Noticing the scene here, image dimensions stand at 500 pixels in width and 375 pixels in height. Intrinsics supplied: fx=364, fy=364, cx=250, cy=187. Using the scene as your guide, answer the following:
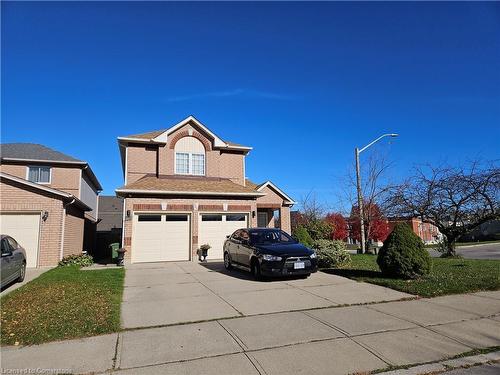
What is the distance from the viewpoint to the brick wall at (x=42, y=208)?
49.7 ft

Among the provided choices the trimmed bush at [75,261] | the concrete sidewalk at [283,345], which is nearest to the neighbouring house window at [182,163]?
the trimmed bush at [75,261]

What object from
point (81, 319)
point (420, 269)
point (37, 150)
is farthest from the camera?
point (37, 150)

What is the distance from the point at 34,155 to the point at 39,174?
147cm

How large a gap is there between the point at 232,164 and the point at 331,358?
1717 cm

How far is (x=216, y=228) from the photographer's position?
18.1 meters

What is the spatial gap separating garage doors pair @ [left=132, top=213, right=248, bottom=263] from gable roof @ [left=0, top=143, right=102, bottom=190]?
9.59 metres

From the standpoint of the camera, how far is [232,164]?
21406 millimetres

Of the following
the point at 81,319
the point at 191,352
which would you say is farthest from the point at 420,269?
the point at 81,319

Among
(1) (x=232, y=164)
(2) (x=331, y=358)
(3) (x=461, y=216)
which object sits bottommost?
(2) (x=331, y=358)

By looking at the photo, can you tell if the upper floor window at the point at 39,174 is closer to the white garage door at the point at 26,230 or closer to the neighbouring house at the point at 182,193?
the neighbouring house at the point at 182,193

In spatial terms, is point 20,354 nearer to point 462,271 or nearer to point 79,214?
point 462,271

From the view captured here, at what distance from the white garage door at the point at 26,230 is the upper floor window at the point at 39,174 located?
8.55 metres

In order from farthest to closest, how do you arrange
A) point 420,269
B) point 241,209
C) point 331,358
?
point 241,209 → point 420,269 → point 331,358

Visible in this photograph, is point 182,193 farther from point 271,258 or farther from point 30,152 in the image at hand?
point 30,152
